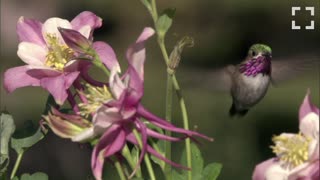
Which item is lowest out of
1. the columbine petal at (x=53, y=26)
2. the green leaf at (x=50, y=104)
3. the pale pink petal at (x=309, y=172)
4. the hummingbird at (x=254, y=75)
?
the hummingbird at (x=254, y=75)

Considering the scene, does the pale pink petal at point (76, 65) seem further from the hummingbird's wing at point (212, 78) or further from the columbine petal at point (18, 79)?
the hummingbird's wing at point (212, 78)

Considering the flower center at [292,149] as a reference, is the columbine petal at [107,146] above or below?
above

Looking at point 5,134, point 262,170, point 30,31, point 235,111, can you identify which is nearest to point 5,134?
point 5,134

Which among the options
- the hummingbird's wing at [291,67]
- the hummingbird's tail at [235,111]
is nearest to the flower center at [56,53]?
the hummingbird's wing at [291,67]

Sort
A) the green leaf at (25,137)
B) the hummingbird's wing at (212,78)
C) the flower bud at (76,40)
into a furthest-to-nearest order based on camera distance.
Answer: the hummingbird's wing at (212,78) → the green leaf at (25,137) → the flower bud at (76,40)

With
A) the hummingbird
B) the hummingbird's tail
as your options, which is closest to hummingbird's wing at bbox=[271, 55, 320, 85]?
the hummingbird

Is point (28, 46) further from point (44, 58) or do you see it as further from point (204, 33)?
point (204, 33)

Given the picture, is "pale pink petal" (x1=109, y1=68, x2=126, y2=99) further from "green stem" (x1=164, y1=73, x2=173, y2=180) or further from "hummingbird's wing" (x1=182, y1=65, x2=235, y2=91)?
"hummingbird's wing" (x1=182, y1=65, x2=235, y2=91)
